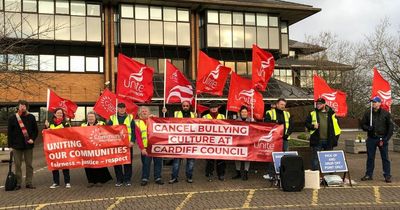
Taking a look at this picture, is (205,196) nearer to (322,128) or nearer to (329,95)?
(322,128)

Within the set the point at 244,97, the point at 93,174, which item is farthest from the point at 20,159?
the point at 244,97

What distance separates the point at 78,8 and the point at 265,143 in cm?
2365

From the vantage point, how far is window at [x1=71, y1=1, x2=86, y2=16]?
30844mm

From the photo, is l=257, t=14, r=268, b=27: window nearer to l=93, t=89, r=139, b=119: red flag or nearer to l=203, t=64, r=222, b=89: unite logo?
l=93, t=89, r=139, b=119: red flag

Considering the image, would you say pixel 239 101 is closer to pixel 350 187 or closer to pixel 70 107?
pixel 350 187

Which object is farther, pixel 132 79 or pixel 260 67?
pixel 260 67

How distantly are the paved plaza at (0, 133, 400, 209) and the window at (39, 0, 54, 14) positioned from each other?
21.7 metres

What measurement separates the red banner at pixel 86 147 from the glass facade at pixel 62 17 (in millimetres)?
20621

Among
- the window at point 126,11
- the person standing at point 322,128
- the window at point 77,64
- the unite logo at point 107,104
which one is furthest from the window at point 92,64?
the person standing at point 322,128

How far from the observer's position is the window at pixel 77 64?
3172 cm

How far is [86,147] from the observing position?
33.6ft

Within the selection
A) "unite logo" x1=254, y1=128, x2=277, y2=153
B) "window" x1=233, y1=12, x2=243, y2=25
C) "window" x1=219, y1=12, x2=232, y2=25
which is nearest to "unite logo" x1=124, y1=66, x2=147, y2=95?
"unite logo" x1=254, y1=128, x2=277, y2=153

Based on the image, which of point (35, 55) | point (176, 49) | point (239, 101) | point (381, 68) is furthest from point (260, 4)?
point (239, 101)

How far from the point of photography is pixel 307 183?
972cm
